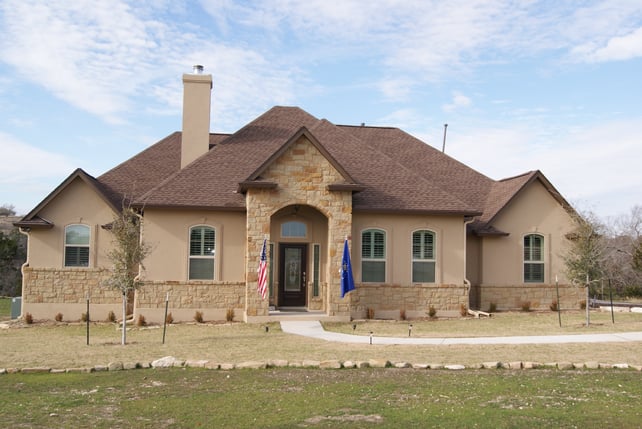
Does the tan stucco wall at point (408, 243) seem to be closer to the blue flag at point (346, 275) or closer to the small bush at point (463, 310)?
the small bush at point (463, 310)

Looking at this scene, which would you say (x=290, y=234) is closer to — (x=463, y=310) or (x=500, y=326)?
(x=463, y=310)

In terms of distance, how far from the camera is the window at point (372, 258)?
22.6 m

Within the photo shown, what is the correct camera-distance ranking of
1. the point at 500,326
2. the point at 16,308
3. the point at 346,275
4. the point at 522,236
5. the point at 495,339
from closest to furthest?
the point at 495,339, the point at 500,326, the point at 346,275, the point at 16,308, the point at 522,236

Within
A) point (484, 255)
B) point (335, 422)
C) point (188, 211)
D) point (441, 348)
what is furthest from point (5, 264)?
point (335, 422)

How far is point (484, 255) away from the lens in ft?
81.2

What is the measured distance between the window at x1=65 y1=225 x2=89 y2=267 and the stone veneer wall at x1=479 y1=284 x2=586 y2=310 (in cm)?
1447

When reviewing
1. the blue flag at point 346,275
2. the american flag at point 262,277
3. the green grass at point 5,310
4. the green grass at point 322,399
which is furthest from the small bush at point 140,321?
the green grass at point 322,399

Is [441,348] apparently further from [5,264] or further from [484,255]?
[5,264]

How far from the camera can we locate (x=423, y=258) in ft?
75.0

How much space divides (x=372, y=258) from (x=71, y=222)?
10.7m

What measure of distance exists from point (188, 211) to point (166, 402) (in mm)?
12563

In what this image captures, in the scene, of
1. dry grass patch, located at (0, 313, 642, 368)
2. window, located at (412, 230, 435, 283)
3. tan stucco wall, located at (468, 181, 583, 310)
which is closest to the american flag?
dry grass patch, located at (0, 313, 642, 368)

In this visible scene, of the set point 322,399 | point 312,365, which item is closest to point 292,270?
point 312,365

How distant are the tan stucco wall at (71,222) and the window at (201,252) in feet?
11.1
